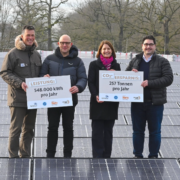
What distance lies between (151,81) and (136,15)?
43.5 metres

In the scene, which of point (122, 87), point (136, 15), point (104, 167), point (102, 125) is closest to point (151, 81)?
point (122, 87)

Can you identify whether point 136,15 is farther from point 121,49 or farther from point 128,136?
point 128,136

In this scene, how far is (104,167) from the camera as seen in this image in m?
4.44

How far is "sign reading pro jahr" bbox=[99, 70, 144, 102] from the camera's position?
4.90m

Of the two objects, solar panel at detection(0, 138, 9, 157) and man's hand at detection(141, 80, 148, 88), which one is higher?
man's hand at detection(141, 80, 148, 88)

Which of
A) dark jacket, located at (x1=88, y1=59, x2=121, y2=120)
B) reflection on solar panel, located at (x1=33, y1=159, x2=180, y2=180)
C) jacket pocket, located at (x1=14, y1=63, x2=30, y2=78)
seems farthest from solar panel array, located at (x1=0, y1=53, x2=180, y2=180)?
jacket pocket, located at (x1=14, y1=63, x2=30, y2=78)

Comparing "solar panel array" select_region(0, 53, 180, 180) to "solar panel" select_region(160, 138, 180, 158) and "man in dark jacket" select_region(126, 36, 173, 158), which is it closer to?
"solar panel" select_region(160, 138, 180, 158)

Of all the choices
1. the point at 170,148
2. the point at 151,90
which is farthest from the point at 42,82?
the point at 170,148

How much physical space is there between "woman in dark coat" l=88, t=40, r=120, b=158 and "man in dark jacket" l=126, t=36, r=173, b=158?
322 millimetres

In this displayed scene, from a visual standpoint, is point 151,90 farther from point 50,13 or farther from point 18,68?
point 50,13

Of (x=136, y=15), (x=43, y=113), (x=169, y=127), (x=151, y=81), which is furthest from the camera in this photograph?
(x=136, y=15)

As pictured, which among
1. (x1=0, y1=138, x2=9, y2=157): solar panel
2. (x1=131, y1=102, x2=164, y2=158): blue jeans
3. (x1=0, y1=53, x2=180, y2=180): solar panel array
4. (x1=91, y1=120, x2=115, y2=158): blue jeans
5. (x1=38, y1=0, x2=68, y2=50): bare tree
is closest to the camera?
(x1=0, y1=53, x2=180, y2=180): solar panel array

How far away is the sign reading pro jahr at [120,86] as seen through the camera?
16.1ft

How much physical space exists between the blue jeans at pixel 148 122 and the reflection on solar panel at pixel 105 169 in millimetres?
385
